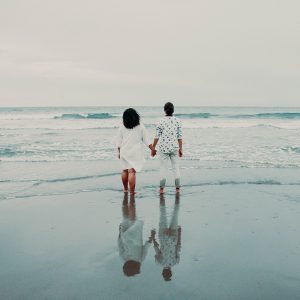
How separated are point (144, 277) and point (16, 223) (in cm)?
272

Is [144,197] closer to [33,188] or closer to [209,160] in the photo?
[33,188]

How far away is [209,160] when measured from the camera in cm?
1191

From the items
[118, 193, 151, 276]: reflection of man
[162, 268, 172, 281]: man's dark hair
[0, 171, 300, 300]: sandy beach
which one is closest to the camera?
[0, 171, 300, 300]: sandy beach

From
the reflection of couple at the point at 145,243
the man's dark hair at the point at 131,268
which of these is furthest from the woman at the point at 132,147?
the man's dark hair at the point at 131,268

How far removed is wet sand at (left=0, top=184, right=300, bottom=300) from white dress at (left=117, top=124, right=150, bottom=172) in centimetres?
68

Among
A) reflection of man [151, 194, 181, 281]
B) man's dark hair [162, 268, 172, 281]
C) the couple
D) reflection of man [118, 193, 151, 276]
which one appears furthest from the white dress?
man's dark hair [162, 268, 172, 281]

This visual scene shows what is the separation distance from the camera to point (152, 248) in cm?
445

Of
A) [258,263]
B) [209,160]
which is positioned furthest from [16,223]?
[209,160]

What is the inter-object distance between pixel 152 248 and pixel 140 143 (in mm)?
3183

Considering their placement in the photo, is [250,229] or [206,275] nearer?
[206,275]

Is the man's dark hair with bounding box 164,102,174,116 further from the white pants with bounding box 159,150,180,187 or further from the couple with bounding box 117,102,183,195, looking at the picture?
the white pants with bounding box 159,150,180,187

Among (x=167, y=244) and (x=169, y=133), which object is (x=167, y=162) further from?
(x=167, y=244)

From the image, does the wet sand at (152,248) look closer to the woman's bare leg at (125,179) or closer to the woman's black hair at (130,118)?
the woman's bare leg at (125,179)

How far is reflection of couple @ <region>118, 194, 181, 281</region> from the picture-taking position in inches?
156
